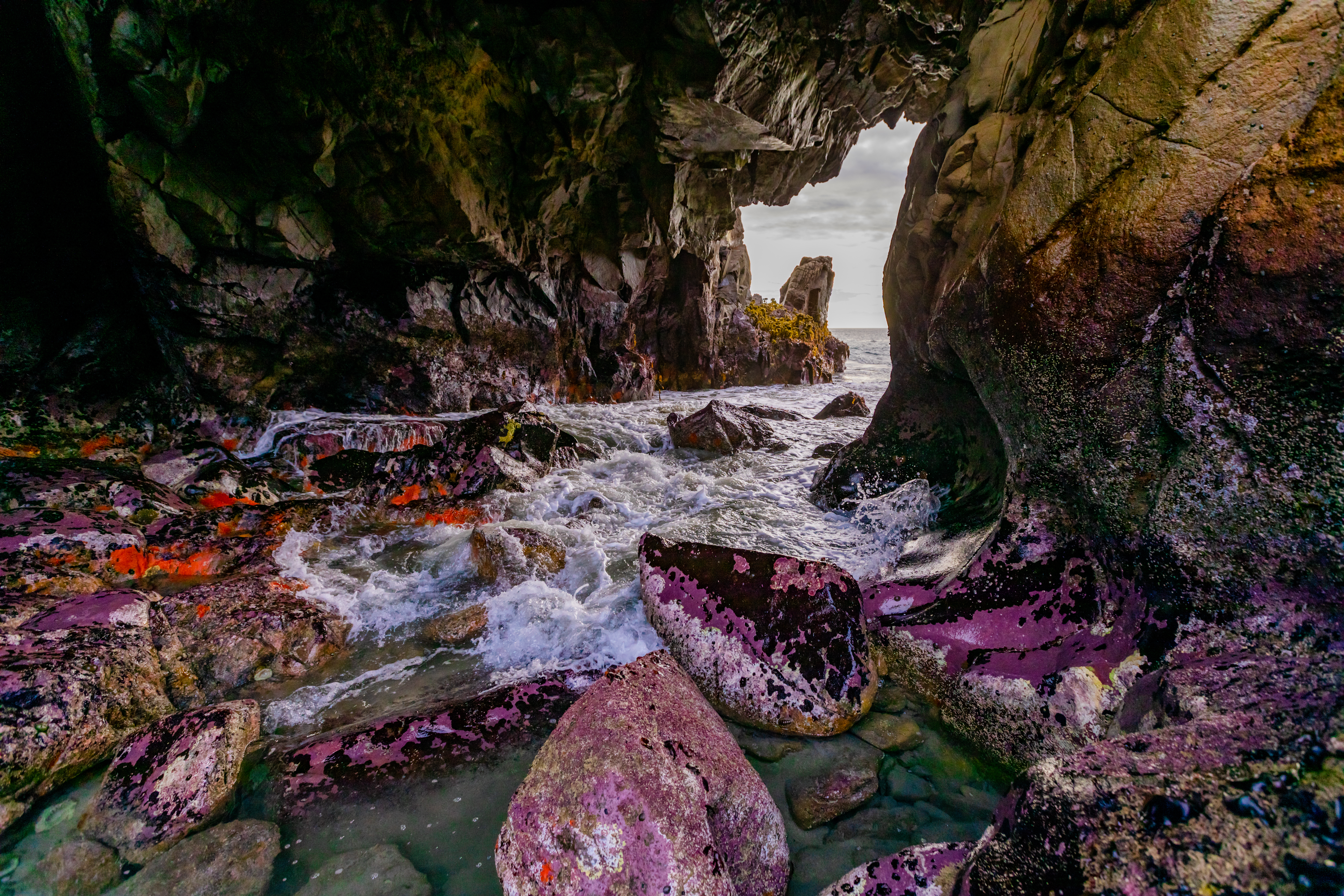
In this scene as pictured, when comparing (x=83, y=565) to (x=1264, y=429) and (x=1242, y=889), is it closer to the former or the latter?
(x=1242, y=889)

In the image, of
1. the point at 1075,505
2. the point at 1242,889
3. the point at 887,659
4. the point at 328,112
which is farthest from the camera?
the point at 328,112

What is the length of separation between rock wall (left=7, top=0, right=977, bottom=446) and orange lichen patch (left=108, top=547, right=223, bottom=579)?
15.2ft

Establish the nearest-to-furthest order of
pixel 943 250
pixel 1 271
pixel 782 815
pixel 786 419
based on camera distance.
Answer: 1. pixel 782 815
2. pixel 943 250
3. pixel 1 271
4. pixel 786 419

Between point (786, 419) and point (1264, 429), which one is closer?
point (1264, 429)

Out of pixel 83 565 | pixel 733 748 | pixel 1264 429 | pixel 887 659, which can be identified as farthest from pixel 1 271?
pixel 1264 429

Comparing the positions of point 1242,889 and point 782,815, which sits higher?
point 1242,889

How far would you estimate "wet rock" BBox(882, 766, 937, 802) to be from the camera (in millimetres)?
2240

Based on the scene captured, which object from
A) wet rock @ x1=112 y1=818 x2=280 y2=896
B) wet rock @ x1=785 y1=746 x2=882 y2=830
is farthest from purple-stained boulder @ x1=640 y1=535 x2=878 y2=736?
wet rock @ x1=112 y1=818 x2=280 y2=896

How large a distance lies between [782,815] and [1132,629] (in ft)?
6.20

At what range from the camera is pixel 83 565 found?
12.8ft

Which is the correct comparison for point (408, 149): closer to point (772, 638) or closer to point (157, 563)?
point (157, 563)

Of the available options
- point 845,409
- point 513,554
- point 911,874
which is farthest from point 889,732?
point 845,409

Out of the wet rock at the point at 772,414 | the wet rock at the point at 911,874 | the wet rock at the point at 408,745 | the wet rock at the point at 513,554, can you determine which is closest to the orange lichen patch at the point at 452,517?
the wet rock at the point at 513,554

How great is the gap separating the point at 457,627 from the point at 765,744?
2.37m
